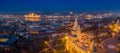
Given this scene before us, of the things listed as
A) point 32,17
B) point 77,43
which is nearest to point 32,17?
point 32,17

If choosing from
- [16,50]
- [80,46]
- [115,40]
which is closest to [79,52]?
[80,46]

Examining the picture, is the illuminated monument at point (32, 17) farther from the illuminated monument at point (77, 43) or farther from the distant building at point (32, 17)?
the illuminated monument at point (77, 43)

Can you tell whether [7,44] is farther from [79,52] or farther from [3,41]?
[79,52]

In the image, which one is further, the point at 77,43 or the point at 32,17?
the point at 32,17

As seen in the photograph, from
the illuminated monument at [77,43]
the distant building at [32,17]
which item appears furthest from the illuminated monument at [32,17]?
the illuminated monument at [77,43]

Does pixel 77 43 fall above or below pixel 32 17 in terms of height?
below

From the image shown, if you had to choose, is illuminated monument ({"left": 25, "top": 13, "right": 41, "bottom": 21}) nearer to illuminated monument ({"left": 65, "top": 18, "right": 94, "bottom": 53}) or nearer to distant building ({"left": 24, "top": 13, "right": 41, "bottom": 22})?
distant building ({"left": 24, "top": 13, "right": 41, "bottom": 22})

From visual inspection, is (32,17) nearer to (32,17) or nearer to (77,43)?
(32,17)

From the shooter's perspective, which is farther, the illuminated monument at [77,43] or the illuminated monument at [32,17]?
the illuminated monument at [32,17]

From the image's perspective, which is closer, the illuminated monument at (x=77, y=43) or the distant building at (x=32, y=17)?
the illuminated monument at (x=77, y=43)

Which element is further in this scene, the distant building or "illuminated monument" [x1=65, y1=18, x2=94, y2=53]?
the distant building

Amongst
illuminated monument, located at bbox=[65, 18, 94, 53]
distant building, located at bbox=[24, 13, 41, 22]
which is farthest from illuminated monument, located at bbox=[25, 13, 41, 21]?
illuminated monument, located at bbox=[65, 18, 94, 53]
